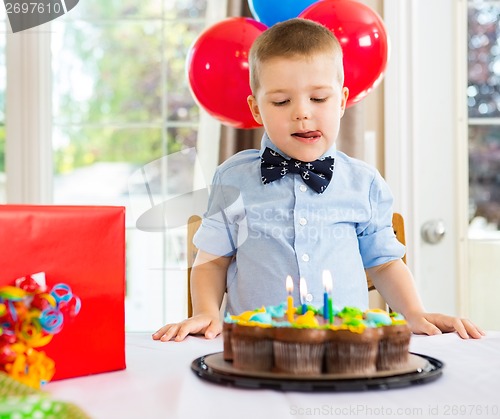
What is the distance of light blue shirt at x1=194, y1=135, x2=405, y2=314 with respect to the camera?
1.43m

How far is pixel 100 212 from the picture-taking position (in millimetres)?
847

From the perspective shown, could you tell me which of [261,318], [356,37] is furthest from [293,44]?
[261,318]

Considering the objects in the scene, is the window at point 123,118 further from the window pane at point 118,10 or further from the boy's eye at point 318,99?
the boy's eye at point 318,99

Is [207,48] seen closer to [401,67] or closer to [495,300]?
[401,67]

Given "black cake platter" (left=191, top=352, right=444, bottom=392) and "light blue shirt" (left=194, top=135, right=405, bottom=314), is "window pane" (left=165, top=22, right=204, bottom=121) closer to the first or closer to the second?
"light blue shirt" (left=194, top=135, right=405, bottom=314)

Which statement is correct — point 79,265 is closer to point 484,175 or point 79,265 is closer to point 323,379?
point 323,379

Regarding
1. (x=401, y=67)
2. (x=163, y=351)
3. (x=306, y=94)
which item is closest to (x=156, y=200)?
(x=401, y=67)

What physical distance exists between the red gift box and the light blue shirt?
58cm

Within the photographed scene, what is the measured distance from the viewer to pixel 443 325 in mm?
1162

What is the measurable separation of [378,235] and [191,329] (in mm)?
482

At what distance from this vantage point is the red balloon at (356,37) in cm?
193

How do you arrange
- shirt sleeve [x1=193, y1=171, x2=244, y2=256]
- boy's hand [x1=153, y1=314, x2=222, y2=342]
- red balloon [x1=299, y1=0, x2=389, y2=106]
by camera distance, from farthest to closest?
red balloon [x1=299, y1=0, x2=389, y2=106] → shirt sleeve [x1=193, y1=171, x2=244, y2=256] → boy's hand [x1=153, y1=314, x2=222, y2=342]

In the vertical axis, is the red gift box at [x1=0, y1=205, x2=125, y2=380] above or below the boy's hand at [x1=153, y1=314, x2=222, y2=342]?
above

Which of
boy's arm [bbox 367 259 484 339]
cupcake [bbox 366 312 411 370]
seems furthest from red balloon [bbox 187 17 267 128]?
cupcake [bbox 366 312 411 370]
